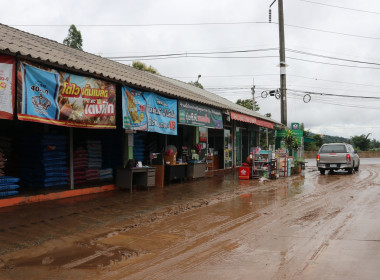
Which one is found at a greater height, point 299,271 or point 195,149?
point 195,149

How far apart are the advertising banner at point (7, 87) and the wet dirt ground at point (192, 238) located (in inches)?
88.0

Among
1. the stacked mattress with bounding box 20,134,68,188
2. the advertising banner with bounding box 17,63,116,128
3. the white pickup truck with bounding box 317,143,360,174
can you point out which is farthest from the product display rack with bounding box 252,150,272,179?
the stacked mattress with bounding box 20,134,68,188

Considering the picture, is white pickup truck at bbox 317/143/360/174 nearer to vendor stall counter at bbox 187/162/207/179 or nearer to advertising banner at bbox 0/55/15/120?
vendor stall counter at bbox 187/162/207/179

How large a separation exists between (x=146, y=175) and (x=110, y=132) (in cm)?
246

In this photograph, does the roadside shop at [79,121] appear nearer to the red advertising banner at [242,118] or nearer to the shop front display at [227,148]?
the red advertising banner at [242,118]

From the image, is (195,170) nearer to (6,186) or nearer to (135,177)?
(135,177)

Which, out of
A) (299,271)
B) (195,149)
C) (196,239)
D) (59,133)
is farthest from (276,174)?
(299,271)

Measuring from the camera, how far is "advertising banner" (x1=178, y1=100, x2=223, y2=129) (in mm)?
13328

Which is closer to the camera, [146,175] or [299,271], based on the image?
[299,271]

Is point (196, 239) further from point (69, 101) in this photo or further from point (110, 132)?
point (110, 132)

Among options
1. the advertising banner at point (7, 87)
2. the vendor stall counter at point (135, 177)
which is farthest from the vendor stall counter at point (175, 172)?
the advertising banner at point (7, 87)

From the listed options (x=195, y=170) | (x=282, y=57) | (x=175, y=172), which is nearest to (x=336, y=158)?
(x=282, y=57)

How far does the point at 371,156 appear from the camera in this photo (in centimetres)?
4938

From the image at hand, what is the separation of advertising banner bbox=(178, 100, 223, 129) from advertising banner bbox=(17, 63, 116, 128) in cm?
394
